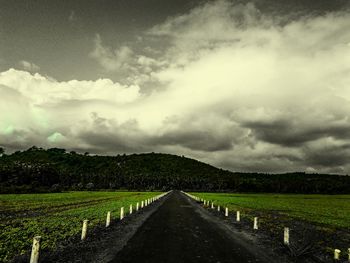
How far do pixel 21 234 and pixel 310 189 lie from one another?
206m

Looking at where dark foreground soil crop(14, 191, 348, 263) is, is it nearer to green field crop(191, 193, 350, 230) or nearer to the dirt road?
the dirt road

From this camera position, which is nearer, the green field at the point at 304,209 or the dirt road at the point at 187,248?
the dirt road at the point at 187,248

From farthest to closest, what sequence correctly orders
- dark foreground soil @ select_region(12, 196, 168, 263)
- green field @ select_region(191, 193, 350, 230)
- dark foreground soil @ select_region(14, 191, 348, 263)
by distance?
green field @ select_region(191, 193, 350, 230) < dark foreground soil @ select_region(14, 191, 348, 263) < dark foreground soil @ select_region(12, 196, 168, 263)

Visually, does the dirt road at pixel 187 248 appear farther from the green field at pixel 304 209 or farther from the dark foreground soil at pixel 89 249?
the green field at pixel 304 209

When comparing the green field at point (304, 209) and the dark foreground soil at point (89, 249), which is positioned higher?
the green field at point (304, 209)

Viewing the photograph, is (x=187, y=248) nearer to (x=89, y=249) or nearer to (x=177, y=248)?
(x=177, y=248)

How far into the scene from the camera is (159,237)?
55.1 feet

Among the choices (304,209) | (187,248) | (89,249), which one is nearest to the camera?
(89,249)

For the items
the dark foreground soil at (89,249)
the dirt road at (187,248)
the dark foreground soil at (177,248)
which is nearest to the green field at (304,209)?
the dark foreground soil at (177,248)

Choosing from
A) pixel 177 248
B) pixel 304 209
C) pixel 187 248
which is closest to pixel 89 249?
pixel 177 248

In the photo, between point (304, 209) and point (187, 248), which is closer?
point (187, 248)

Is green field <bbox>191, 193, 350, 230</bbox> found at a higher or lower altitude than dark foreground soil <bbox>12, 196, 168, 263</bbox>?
higher

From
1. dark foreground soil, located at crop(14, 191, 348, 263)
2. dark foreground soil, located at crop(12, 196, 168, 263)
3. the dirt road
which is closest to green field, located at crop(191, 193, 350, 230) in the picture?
dark foreground soil, located at crop(14, 191, 348, 263)

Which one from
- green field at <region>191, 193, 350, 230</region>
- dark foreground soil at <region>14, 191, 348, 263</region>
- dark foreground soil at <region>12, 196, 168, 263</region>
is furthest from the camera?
green field at <region>191, 193, 350, 230</region>
